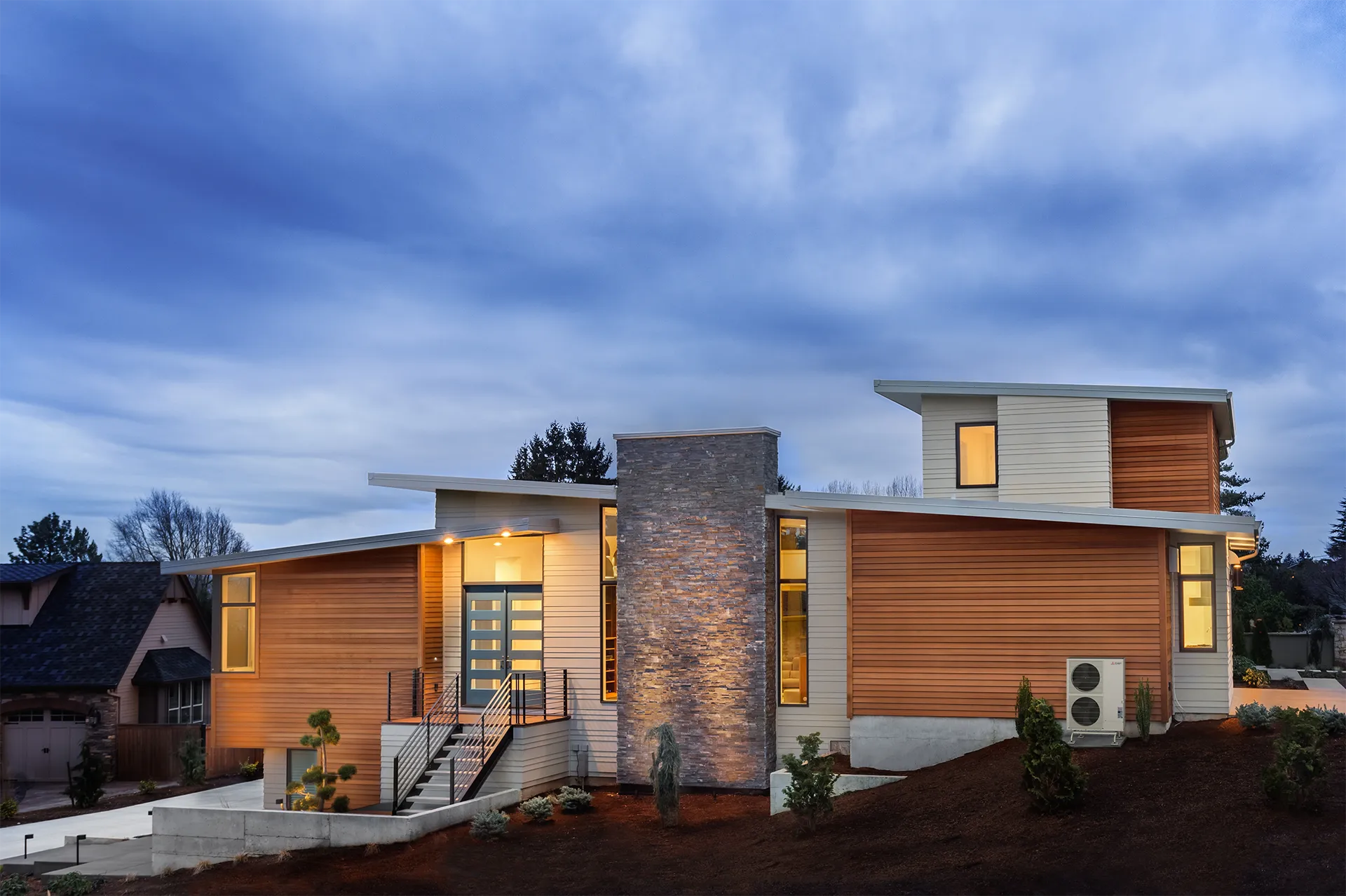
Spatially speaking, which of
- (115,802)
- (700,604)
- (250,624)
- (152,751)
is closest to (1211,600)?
(700,604)

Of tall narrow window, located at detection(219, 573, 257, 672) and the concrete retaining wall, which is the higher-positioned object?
tall narrow window, located at detection(219, 573, 257, 672)

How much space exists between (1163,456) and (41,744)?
2740cm

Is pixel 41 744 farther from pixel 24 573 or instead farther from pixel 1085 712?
pixel 1085 712

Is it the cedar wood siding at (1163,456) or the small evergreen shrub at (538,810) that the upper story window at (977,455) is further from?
the small evergreen shrub at (538,810)

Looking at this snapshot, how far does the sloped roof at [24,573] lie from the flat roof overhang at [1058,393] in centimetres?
2466

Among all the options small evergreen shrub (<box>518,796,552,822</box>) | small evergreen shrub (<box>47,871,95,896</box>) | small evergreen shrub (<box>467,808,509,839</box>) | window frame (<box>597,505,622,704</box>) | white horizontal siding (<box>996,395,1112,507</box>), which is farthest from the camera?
window frame (<box>597,505,622,704</box>)

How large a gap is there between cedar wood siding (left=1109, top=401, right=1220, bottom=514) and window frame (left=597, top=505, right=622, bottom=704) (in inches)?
336

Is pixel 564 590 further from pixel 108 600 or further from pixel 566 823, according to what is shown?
pixel 108 600

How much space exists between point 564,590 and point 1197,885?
12262 millimetres

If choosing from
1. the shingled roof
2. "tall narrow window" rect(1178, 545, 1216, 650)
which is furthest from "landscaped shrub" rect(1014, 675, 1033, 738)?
the shingled roof

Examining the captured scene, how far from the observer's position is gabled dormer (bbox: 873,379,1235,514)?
19266 mm

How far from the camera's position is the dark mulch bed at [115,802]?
2411 cm

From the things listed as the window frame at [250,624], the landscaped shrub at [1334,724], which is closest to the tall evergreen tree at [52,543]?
the window frame at [250,624]

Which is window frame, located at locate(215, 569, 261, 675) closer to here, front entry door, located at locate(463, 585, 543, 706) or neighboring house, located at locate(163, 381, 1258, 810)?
neighboring house, located at locate(163, 381, 1258, 810)
